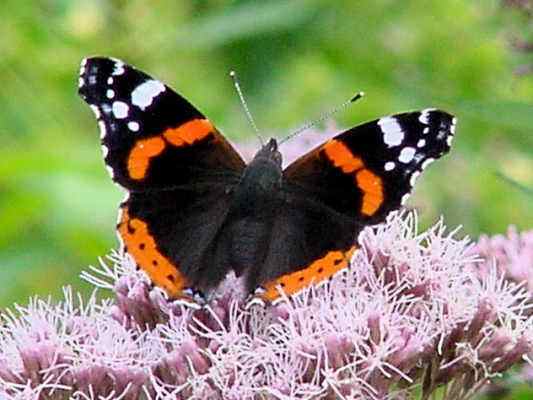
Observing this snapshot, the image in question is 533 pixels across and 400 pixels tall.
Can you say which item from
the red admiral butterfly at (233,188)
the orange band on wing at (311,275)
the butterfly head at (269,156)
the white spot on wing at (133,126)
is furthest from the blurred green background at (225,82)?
the orange band on wing at (311,275)

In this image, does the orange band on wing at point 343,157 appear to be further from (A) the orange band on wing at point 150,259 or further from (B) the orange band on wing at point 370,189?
(A) the orange band on wing at point 150,259

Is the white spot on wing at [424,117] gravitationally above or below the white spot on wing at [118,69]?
below

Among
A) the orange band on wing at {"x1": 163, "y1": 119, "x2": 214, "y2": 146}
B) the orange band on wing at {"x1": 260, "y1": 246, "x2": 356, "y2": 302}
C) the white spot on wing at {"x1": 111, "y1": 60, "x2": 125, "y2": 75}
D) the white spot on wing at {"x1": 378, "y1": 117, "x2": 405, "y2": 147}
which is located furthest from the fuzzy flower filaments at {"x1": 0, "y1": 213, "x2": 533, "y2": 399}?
the white spot on wing at {"x1": 111, "y1": 60, "x2": 125, "y2": 75}

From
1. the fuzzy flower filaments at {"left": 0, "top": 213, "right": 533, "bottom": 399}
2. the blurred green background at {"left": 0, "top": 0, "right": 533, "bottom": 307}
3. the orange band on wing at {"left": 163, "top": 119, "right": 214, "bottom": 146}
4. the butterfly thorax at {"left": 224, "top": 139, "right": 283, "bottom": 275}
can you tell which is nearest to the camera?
the fuzzy flower filaments at {"left": 0, "top": 213, "right": 533, "bottom": 399}

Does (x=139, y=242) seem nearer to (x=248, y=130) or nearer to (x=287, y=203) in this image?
(x=287, y=203)

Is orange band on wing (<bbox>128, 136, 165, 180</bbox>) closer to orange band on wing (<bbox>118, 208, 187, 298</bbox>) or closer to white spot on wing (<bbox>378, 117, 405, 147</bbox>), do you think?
orange band on wing (<bbox>118, 208, 187, 298</bbox>)

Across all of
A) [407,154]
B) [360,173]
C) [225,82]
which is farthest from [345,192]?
[225,82]
